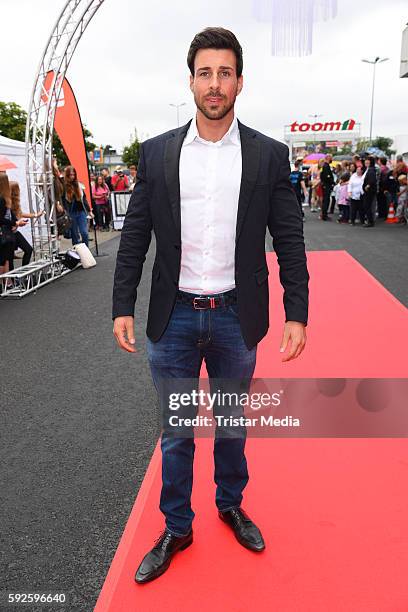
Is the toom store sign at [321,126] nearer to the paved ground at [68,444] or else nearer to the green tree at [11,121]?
the green tree at [11,121]

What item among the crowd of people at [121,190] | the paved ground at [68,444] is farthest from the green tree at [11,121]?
the paved ground at [68,444]

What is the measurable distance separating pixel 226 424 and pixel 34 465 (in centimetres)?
144

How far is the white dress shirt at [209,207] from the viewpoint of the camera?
1836 mm

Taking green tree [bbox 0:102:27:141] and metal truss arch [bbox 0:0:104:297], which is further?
green tree [bbox 0:102:27:141]

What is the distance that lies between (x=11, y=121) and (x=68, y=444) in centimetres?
4343

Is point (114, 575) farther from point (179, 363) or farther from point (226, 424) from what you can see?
point (179, 363)

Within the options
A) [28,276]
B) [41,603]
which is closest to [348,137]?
[28,276]

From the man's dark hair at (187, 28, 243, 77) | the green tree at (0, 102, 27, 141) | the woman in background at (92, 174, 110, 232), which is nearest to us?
the man's dark hair at (187, 28, 243, 77)

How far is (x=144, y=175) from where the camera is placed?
194 cm

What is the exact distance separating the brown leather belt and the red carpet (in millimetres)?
1075

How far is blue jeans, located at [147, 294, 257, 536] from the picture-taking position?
193 cm

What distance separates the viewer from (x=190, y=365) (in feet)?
6.57

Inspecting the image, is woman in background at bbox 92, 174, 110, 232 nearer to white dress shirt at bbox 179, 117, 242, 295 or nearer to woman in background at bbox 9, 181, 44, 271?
woman in background at bbox 9, 181, 44, 271

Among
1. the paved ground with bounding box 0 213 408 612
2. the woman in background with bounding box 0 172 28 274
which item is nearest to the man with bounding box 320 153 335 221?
the paved ground with bounding box 0 213 408 612
